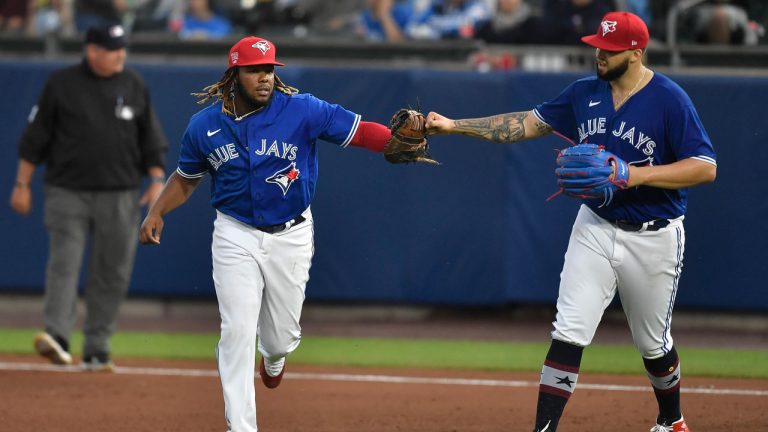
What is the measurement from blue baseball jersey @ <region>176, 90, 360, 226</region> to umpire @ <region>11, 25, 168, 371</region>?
9.92ft

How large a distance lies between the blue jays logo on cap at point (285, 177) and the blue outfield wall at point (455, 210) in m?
5.11

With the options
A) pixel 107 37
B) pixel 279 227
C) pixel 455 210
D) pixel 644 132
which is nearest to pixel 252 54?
pixel 279 227

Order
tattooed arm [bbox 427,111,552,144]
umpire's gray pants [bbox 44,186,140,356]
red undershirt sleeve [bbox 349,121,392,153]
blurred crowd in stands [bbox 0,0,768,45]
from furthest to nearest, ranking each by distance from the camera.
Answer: blurred crowd in stands [bbox 0,0,768,45]
umpire's gray pants [bbox 44,186,140,356]
tattooed arm [bbox 427,111,552,144]
red undershirt sleeve [bbox 349,121,392,153]

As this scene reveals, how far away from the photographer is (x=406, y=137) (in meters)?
6.53

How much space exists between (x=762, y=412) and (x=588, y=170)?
2732mm

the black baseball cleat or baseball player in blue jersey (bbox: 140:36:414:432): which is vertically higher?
baseball player in blue jersey (bbox: 140:36:414:432)

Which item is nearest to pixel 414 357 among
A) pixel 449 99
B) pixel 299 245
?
pixel 449 99

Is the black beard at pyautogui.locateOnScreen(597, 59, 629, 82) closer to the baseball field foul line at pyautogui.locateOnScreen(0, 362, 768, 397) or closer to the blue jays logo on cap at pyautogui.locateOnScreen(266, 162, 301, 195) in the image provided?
the blue jays logo on cap at pyautogui.locateOnScreen(266, 162, 301, 195)

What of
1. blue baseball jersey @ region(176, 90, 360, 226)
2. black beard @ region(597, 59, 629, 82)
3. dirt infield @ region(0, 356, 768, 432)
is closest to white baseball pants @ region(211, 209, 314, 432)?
blue baseball jersey @ region(176, 90, 360, 226)

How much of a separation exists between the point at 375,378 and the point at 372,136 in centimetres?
312

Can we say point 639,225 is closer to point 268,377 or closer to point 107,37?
point 268,377

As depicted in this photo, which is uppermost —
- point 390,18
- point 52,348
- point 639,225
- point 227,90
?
point 227,90

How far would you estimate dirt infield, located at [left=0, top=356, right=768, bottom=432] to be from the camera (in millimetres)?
7430

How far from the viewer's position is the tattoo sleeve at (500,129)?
6.76 metres
